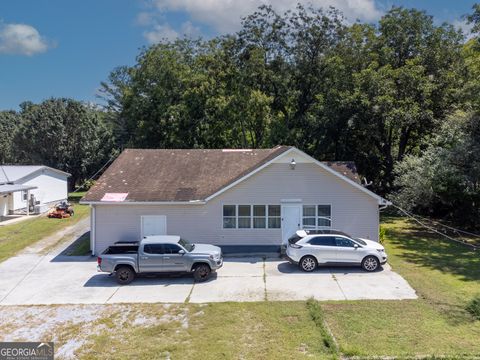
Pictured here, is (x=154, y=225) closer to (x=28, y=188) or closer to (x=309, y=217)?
(x=309, y=217)

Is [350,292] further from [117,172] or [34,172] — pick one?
[34,172]

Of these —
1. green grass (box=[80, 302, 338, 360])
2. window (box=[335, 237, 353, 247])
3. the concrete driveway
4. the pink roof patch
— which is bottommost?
green grass (box=[80, 302, 338, 360])

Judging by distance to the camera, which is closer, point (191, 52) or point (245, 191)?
point (245, 191)

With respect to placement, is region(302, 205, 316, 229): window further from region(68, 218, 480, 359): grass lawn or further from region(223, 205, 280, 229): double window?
region(68, 218, 480, 359): grass lawn

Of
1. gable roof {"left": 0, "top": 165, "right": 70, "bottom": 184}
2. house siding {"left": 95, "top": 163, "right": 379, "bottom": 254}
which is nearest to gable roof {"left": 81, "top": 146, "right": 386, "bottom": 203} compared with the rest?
house siding {"left": 95, "top": 163, "right": 379, "bottom": 254}

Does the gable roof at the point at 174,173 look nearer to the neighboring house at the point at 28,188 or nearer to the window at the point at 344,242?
the window at the point at 344,242

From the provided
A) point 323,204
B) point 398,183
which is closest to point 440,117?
point 398,183
